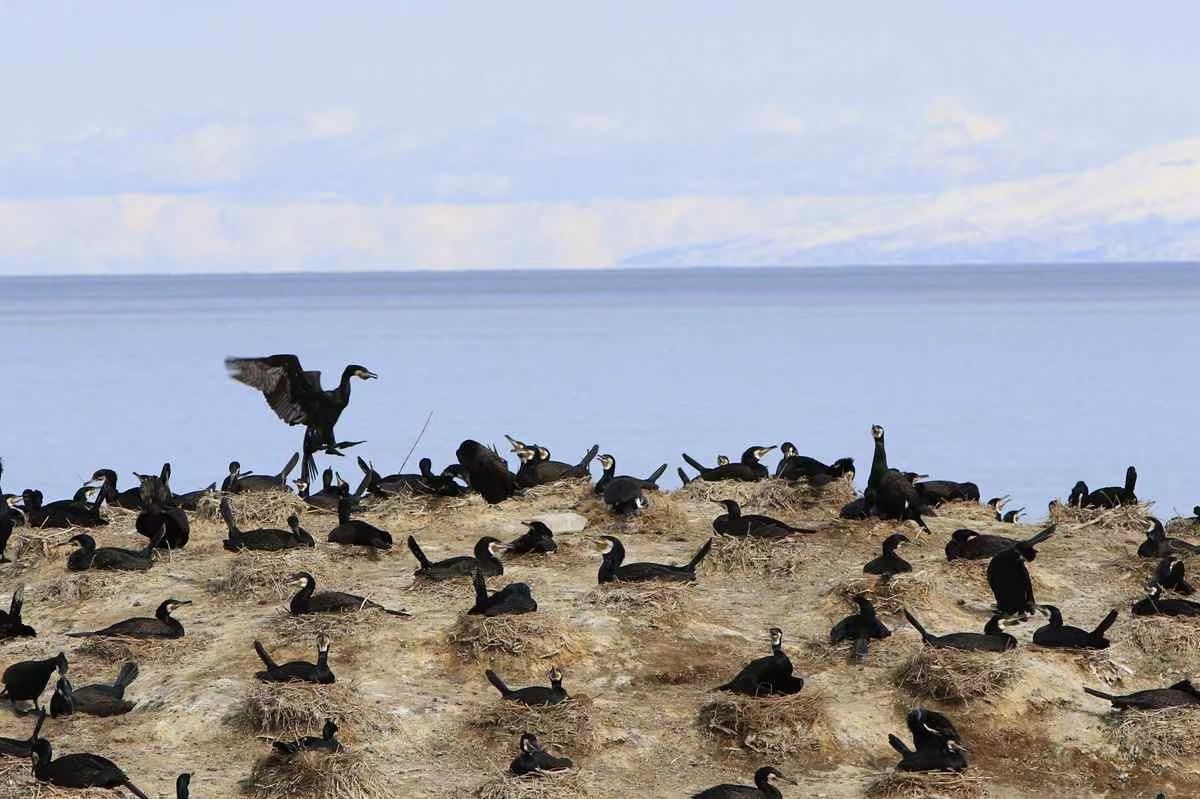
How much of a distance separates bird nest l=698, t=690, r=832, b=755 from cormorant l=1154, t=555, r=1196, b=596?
524cm

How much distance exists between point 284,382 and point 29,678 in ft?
26.7

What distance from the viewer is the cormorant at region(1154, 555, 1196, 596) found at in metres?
18.9

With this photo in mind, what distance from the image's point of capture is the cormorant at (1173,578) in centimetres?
1886

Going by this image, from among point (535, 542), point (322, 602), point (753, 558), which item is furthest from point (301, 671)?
point (753, 558)

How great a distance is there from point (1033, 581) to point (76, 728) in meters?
10.2

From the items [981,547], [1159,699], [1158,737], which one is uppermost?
[981,547]

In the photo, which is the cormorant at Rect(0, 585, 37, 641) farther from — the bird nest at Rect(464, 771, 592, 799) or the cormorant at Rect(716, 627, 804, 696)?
the cormorant at Rect(716, 627, 804, 696)

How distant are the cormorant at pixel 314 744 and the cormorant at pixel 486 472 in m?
7.10

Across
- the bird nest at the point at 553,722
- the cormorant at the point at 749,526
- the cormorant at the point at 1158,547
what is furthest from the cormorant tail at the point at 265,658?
the cormorant at the point at 1158,547

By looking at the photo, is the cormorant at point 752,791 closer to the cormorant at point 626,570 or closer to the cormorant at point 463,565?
the cormorant at point 626,570

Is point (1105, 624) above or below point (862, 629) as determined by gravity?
above

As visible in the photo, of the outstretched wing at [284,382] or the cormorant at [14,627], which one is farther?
the outstretched wing at [284,382]

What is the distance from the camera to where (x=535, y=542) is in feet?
65.0

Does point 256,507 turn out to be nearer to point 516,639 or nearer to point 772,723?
point 516,639
